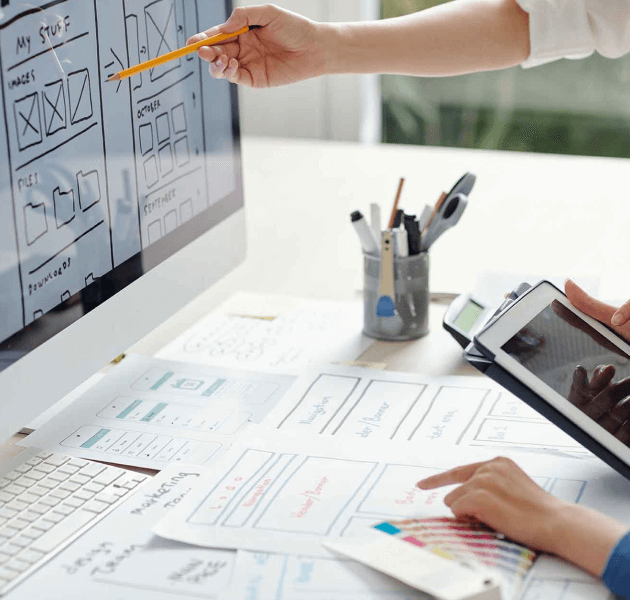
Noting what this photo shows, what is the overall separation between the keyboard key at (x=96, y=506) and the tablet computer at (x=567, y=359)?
0.33 m

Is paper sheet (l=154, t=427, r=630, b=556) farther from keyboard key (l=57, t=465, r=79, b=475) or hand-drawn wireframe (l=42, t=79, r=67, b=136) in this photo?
hand-drawn wireframe (l=42, t=79, r=67, b=136)

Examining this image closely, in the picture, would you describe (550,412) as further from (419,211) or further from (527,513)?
(419,211)

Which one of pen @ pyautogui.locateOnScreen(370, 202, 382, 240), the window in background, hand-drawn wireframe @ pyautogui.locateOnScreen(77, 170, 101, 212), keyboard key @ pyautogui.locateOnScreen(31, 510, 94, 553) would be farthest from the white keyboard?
the window in background

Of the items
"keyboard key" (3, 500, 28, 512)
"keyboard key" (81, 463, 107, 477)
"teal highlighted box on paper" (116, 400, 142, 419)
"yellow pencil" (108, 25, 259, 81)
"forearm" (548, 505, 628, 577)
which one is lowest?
"teal highlighted box on paper" (116, 400, 142, 419)

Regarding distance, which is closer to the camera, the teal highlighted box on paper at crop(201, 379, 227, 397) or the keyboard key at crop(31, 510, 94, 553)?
the keyboard key at crop(31, 510, 94, 553)

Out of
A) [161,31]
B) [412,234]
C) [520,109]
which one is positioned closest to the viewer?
[161,31]

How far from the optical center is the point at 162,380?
973mm

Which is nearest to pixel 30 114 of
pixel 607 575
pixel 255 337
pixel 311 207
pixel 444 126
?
pixel 255 337

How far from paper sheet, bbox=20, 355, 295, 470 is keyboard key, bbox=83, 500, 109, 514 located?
0.07 meters

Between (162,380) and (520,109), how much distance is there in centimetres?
199

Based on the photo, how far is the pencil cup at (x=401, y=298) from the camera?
1059 millimetres

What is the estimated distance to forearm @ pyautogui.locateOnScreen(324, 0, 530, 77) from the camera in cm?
113

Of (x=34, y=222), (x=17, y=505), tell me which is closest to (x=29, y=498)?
(x=17, y=505)

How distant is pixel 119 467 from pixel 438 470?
28 centimetres
